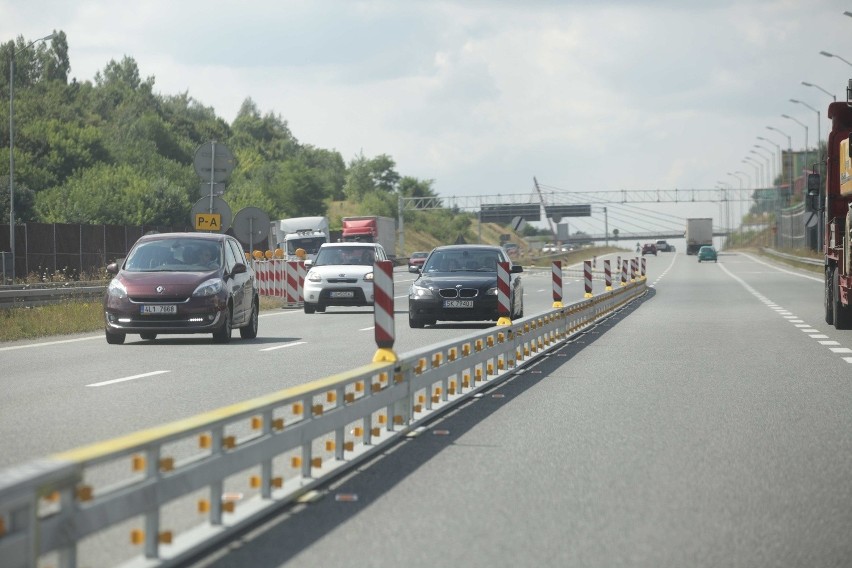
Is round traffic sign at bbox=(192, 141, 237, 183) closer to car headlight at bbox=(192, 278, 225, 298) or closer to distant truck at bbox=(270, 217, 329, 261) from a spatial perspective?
car headlight at bbox=(192, 278, 225, 298)

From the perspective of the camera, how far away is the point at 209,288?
814 inches

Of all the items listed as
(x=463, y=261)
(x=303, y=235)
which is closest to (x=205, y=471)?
(x=463, y=261)

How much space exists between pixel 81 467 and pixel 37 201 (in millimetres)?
92219

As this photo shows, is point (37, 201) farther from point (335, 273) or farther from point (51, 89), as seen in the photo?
point (335, 273)

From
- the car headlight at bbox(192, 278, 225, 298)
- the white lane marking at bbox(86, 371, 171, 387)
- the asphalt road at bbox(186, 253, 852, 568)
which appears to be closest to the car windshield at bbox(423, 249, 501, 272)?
the car headlight at bbox(192, 278, 225, 298)

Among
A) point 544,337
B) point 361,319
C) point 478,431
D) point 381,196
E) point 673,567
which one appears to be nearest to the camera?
point 673,567

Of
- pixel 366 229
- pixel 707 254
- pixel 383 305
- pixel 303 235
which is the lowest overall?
pixel 707 254

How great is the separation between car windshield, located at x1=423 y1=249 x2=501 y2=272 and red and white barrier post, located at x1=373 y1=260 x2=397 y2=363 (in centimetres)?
1369

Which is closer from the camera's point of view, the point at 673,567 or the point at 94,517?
the point at 94,517

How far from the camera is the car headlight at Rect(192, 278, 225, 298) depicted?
67.4 feet

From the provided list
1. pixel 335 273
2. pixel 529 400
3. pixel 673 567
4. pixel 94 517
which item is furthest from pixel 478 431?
pixel 335 273

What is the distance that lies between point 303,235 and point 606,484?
57007 mm

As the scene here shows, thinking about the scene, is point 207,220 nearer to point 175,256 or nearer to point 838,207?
point 175,256

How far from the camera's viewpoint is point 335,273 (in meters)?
31.5
